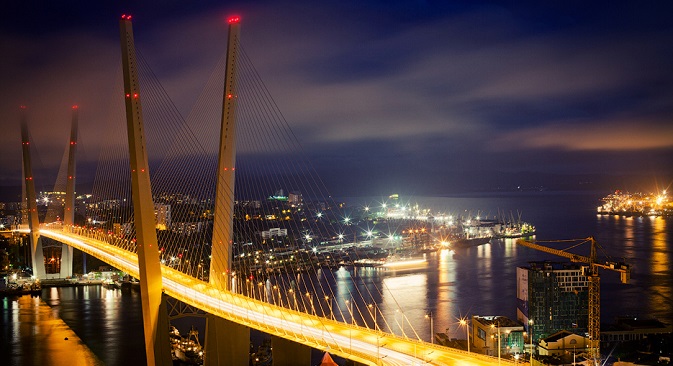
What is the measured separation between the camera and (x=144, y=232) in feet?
21.2

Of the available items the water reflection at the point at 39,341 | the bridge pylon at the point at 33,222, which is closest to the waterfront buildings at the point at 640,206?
the bridge pylon at the point at 33,222

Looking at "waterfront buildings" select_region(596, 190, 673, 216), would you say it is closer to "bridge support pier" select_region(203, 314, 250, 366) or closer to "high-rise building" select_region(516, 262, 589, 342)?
"high-rise building" select_region(516, 262, 589, 342)

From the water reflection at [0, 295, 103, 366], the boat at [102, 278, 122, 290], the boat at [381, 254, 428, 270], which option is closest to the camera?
the water reflection at [0, 295, 103, 366]

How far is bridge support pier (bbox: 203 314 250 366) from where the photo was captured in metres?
6.73

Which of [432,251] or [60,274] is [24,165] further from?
[432,251]

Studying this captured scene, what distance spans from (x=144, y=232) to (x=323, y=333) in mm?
2417

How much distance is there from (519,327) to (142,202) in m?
6.70

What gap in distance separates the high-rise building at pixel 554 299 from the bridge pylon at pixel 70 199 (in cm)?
1208

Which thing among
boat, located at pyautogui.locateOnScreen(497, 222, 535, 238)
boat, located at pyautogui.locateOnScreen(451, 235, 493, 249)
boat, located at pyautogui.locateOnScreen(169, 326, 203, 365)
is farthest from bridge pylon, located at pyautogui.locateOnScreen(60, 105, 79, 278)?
boat, located at pyautogui.locateOnScreen(497, 222, 535, 238)

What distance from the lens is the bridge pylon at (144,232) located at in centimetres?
642

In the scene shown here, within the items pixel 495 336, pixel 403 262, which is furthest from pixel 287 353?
pixel 403 262

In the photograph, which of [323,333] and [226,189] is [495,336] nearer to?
[226,189]

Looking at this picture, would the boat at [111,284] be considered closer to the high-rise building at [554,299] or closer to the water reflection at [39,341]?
the water reflection at [39,341]

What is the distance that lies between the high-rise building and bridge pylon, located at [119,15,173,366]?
7567 mm
